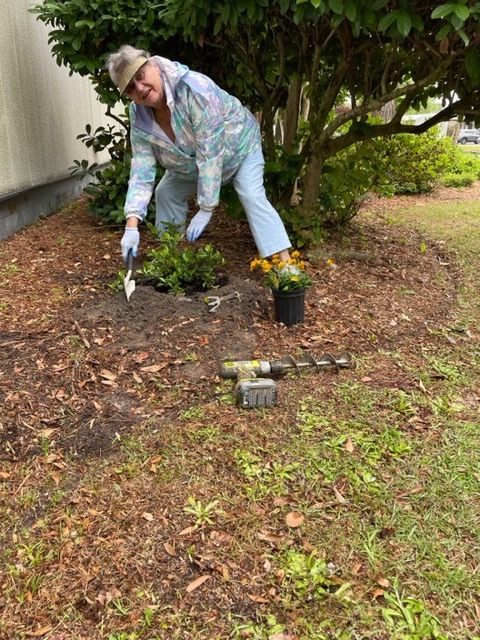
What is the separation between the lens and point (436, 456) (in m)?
2.11

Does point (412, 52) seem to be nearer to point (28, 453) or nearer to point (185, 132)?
point (185, 132)

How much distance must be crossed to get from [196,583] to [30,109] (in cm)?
451

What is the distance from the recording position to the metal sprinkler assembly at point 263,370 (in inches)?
90.7

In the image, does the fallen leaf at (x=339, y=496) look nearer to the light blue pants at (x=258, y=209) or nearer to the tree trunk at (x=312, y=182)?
the light blue pants at (x=258, y=209)

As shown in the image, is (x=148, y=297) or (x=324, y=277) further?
(x=324, y=277)

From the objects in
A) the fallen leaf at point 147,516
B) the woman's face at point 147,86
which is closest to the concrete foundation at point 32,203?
the woman's face at point 147,86

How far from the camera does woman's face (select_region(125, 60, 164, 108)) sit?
9.00 ft

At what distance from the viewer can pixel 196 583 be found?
1.58 m

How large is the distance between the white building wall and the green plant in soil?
5.73 feet

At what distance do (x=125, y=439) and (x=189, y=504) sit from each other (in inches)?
17.5

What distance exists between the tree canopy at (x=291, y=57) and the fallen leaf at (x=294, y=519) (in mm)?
2793

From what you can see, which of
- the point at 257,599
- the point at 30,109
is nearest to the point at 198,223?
the point at 257,599

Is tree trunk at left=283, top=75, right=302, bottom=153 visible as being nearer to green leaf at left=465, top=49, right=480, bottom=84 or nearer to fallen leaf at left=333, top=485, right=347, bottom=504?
green leaf at left=465, top=49, right=480, bottom=84

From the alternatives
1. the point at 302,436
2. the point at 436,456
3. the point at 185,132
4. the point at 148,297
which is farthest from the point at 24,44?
the point at 436,456
